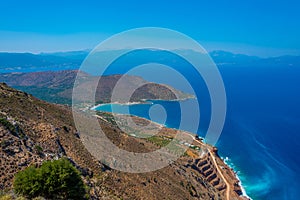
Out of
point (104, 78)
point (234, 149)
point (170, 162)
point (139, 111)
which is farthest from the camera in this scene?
point (104, 78)

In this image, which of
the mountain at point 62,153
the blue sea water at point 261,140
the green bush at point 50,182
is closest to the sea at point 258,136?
the blue sea water at point 261,140

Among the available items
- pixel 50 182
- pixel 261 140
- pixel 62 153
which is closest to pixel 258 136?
pixel 261 140

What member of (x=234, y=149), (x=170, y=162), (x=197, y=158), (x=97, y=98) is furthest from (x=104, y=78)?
(x=170, y=162)

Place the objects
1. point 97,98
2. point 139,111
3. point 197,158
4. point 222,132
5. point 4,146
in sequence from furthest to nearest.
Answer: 1. point 97,98
2. point 139,111
3. point 222,132
4. point 197,158
5. point 4,146

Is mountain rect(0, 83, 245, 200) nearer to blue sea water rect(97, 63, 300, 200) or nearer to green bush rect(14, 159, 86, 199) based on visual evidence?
green bush rect(14, 159, 86, 199)

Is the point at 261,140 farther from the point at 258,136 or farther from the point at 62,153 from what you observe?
the point at 62,153

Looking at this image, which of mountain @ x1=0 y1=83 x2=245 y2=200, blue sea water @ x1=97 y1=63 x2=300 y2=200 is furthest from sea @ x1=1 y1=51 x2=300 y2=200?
mountain @ x1=0 y1=83 x2=245 y2=200

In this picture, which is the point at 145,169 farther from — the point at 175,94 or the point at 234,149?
the point at 175,94

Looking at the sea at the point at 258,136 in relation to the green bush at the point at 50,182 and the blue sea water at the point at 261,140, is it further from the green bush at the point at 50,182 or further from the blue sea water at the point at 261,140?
the green bush at the point at 50,182
